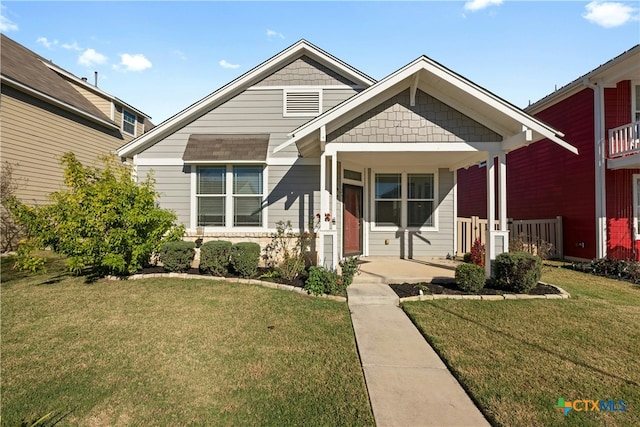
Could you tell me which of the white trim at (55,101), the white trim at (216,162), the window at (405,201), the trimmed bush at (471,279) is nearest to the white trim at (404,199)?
the window at (405,201)

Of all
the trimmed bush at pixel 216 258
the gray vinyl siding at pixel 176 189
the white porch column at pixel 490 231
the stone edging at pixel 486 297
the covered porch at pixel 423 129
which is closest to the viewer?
the stone edging at pixel 486 297

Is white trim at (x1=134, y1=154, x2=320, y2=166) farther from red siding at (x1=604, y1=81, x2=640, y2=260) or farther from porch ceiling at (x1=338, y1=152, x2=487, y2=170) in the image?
red siding at (x1=604, y1=81, x2=640, y2=260)

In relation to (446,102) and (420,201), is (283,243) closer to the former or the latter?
(420,201)

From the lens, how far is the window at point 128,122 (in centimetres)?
1723

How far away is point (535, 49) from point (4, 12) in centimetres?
1318

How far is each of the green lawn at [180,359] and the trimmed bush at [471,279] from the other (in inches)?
96.7

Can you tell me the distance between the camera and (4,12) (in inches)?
286

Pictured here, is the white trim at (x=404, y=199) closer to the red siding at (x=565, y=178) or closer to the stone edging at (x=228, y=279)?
the stone edging at (x=228, y=279)

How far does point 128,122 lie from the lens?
17.7 meters

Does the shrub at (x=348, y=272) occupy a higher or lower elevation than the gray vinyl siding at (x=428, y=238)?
lower

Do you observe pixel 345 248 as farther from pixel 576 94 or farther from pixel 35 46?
pixel 35 46

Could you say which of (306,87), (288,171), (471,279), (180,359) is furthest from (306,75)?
(180,359)

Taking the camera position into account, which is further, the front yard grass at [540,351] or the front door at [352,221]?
the front door at [352,221]

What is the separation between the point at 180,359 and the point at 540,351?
4.18 m
